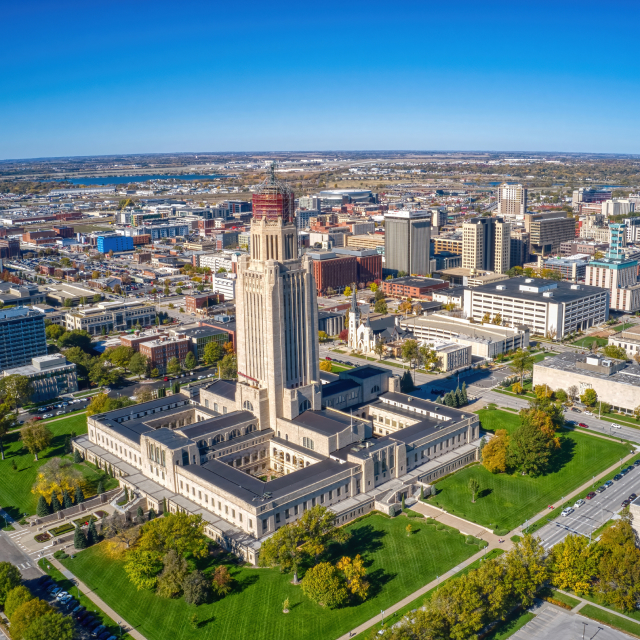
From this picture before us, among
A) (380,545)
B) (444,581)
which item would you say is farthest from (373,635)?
(380,545)

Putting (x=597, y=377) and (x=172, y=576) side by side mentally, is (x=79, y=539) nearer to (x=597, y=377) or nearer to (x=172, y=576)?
(x=172, y=576)

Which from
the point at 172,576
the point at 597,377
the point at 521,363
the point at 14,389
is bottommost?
the point at 172,576

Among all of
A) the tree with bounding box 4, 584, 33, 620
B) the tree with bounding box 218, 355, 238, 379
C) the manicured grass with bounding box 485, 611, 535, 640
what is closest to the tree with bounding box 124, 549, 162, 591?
the tree with bounding box 4, 584, 33, 620

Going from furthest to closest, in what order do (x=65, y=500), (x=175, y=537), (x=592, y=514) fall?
1. (x=65, y=500)
2. (x=592, y=514)
3. (x=175, y=537)

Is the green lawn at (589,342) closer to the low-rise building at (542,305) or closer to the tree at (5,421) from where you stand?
the low-rise building at (542,305)

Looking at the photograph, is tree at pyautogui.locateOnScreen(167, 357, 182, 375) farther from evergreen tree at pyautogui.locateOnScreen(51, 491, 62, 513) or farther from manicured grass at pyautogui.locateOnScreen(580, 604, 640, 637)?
manicured grass at pyautogui.locateOnScreen(580, 604, 640, 637)

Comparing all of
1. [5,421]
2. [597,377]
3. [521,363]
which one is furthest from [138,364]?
[597,377]

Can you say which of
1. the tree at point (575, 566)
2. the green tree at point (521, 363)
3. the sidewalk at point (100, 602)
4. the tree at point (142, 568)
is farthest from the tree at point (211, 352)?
the tree at point (575, 566)
